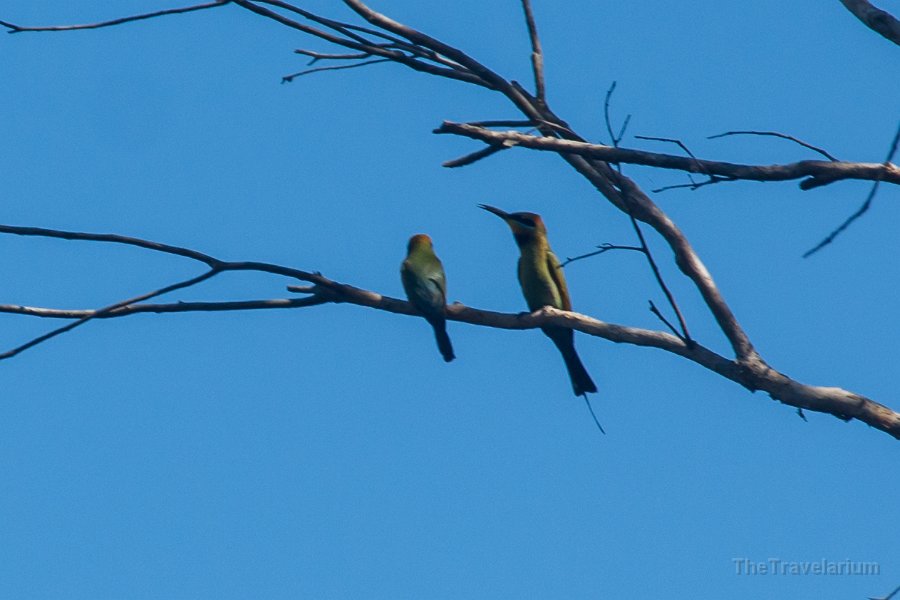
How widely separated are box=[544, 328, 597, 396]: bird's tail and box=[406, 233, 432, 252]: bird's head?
4.10 ft

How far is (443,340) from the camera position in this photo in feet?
21.7

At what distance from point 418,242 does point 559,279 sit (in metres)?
0.96

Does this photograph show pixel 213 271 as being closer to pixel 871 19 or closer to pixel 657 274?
pixel 657 274

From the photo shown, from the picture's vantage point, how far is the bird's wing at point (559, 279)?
24.4 feet

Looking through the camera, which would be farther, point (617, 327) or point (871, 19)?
point (617, 327)

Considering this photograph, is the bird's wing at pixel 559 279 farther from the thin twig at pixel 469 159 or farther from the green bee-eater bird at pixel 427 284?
the thin twig at pixel 469 159

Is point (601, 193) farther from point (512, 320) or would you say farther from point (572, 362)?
point (572, 362)

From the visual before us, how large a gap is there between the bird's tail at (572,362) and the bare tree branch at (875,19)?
2866 mm

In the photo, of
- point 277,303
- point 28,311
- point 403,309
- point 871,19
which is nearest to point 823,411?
point 871,19

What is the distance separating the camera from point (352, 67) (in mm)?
5160

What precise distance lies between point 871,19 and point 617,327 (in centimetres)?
136

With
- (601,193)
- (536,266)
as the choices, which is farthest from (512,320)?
(536,266)

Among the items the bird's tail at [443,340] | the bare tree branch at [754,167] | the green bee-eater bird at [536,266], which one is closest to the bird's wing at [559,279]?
the green bee-eater bird at [536,266]

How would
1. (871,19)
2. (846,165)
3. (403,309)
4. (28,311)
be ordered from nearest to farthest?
(846,165) < (871,19) < (28,311) < (403,309)
